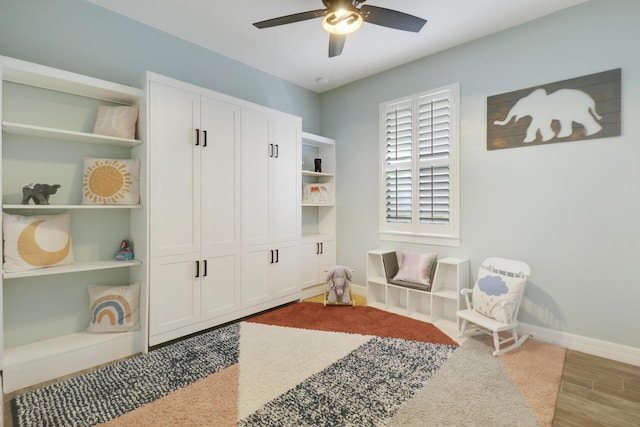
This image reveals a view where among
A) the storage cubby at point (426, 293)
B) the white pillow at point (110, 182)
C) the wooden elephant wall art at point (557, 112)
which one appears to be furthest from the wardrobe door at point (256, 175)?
the wooden elephant wall art at point (557, 112)

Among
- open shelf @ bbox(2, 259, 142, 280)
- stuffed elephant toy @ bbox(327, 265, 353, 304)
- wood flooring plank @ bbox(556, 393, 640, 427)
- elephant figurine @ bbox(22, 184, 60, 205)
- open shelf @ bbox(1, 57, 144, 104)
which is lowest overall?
wood flooring plank @ bbox(556, 393, 640, 427)

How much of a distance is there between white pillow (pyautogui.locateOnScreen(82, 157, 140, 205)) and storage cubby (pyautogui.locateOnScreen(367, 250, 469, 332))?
101 inches

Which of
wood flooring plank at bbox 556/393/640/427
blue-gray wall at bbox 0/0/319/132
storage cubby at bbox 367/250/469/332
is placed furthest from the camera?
storage cubby at bbox 367/250/469/332

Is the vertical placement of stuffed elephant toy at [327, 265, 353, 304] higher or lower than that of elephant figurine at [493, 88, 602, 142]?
lower

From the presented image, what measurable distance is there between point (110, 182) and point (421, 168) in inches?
122

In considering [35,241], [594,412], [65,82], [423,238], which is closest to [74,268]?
[35,241]

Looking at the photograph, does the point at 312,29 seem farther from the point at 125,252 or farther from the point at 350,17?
the point at 125,252

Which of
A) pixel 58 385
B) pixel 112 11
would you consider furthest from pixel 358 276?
pixel 112 11

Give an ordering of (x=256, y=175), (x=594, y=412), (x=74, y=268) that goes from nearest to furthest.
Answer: (x=594, y=412) < (x=74, y=268) < (x=256, y=175)

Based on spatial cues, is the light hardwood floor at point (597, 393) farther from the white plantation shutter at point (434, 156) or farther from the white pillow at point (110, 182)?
the white pillow at point (110, 182)

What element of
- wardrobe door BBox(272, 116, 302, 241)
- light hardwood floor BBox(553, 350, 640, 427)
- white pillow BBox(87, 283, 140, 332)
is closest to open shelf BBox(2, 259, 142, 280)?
white pillow BBox(87, 283, 140, 332)

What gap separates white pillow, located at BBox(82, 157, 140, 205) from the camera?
2.56 m

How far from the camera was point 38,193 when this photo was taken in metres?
2.29

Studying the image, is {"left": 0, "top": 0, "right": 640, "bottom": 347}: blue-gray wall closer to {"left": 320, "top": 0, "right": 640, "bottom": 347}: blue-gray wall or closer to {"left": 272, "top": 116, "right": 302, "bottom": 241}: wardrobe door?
{"left": 320, "top": 0, "right": 640, "bottom": 347}: blue-gray wall
